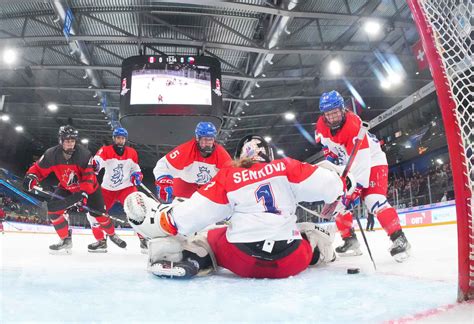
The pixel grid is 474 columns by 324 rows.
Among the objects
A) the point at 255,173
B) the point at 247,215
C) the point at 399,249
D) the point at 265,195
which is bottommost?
the point at 399,249

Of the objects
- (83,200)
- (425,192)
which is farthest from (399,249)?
(425,192)

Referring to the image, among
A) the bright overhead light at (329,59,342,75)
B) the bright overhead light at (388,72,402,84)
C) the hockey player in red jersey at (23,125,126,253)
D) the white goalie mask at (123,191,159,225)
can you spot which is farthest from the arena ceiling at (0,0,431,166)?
the white goalie mask at (123,191,159,225)

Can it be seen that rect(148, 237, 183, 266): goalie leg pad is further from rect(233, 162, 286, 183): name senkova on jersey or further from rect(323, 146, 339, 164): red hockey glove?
rect(323, 146, 339, 164): red hockey glove

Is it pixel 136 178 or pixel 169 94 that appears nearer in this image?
pixel 136 178

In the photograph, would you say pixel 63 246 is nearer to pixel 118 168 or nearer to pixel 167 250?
pixel 118 168

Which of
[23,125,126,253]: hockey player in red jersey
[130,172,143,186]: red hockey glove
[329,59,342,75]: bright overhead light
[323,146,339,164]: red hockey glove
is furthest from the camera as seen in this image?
[329,59,342,75]: bright overhead light

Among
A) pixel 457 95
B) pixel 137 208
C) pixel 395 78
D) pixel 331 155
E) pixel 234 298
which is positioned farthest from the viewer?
pixel 395 78

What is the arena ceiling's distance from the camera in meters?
7.88

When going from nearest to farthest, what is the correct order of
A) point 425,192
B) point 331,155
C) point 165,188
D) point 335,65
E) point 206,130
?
point 331,155 → point 206,130 → point 165,188 → point 425,192 → point 335,65

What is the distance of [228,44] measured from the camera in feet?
28.8

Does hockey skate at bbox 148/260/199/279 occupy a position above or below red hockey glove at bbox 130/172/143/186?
below

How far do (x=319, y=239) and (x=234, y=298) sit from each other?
1.22 metres

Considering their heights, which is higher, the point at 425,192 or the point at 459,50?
the point at 459,50

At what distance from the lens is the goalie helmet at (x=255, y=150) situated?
2.11 meters
